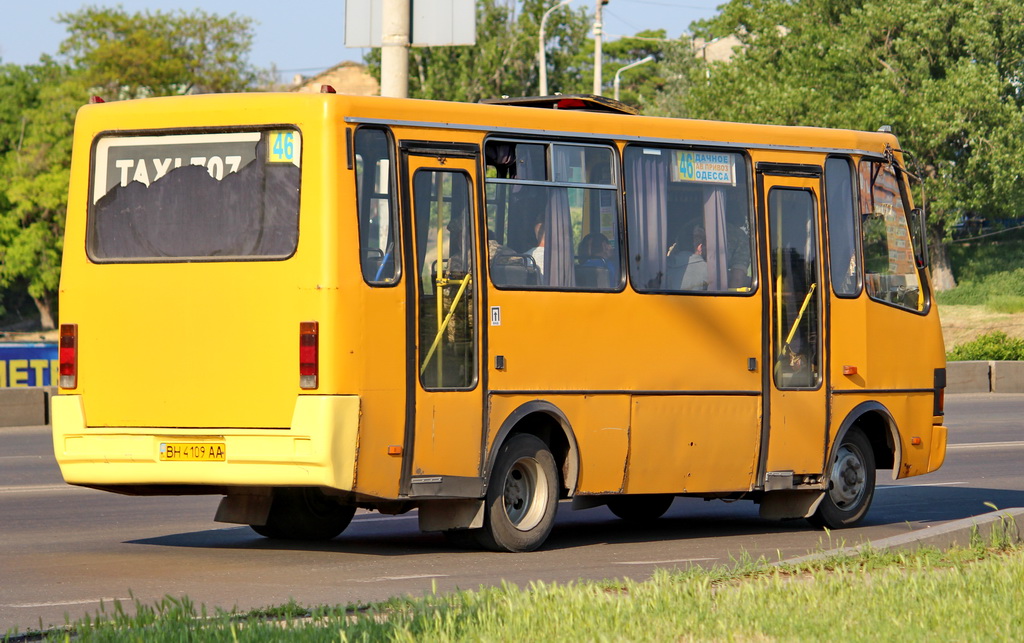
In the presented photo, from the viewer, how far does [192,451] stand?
10055 mm

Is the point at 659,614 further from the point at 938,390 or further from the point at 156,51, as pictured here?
the point at 156,51


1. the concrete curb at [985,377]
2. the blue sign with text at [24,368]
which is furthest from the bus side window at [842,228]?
the concrete curb at [985,377]

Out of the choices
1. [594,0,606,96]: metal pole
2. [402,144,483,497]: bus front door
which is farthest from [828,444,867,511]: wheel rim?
[594,0,606,96]: metal pole

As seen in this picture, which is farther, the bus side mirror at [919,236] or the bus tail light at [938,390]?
the bus tail light at [938,390]

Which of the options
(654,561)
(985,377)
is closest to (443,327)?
(654,561)

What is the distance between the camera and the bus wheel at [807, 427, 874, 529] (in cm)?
1273

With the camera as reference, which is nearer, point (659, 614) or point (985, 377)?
point (659, 614)

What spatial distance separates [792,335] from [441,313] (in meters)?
3.28

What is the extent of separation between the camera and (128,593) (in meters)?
8.76

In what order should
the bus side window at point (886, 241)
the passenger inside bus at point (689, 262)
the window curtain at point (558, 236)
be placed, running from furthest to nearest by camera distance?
the bus side window at point (886, 241)
the passenger inside bus at point (689, 262)
the window curtain at point (558, 236)

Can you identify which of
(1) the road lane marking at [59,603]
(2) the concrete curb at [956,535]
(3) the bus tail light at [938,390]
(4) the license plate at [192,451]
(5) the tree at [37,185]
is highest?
(5) the tree at [37,185]

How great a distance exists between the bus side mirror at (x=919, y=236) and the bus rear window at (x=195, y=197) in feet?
18.5

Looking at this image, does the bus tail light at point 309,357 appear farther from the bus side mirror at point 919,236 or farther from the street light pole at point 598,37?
Result: the street light pole at point 598,37

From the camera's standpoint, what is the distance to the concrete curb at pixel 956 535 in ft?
31.0
